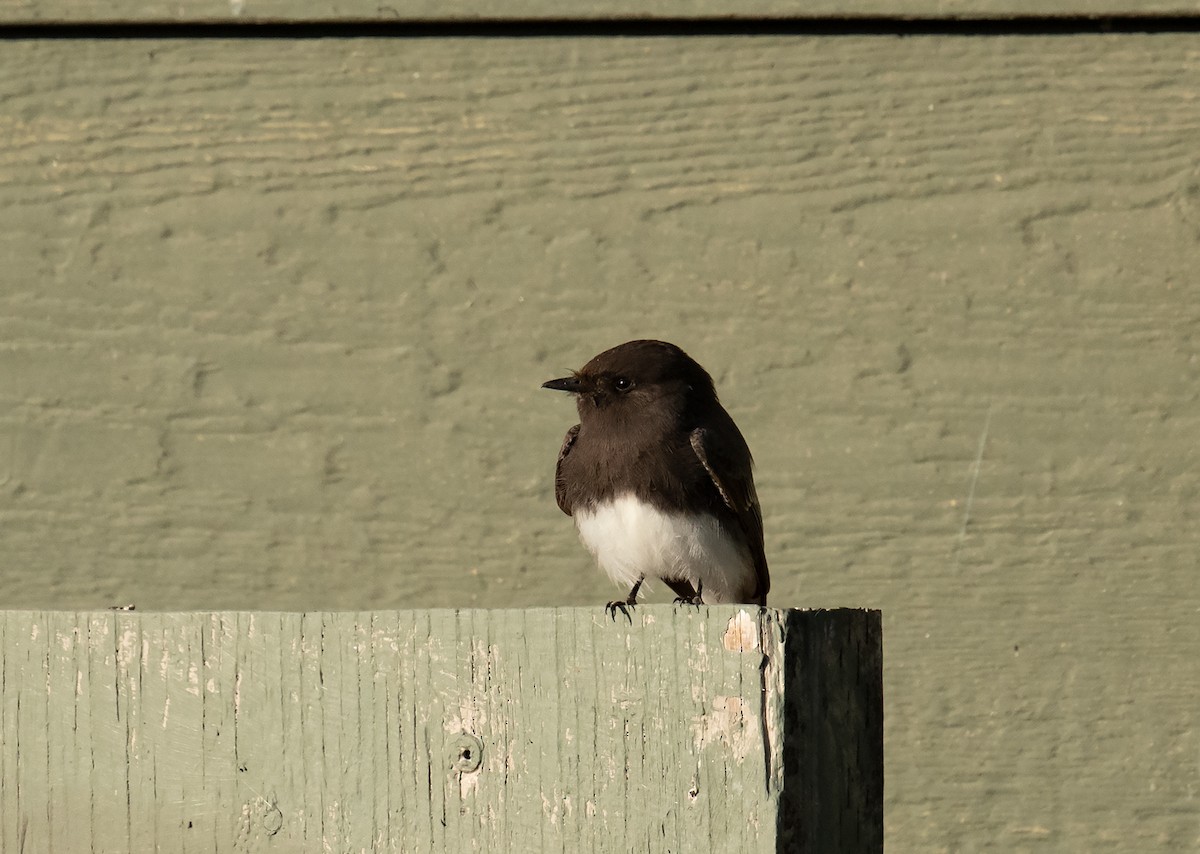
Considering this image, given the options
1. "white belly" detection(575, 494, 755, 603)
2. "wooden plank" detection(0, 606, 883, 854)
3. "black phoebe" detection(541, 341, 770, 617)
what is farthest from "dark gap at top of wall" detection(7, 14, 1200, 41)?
"wooden plank" detection(0, 606, 883, 854)

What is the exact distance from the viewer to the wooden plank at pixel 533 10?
2.86m

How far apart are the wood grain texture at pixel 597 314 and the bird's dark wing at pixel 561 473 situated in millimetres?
185

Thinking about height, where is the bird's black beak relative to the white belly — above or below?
above

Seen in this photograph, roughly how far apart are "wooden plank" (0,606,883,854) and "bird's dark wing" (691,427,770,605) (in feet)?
4.89

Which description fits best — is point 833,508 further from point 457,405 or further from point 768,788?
point 768,788

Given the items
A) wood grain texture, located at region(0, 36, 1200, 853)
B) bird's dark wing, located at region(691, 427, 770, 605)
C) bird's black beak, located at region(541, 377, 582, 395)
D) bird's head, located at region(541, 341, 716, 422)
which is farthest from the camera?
bird's dark wing, located at region(691, 427, 770, 605)

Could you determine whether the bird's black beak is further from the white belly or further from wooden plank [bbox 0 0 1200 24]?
wooden plank [bbox 0 0 1200 24]

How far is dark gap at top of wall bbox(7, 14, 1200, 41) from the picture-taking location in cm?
290

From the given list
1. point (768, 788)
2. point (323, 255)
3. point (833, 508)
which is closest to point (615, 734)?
point (768, 788)

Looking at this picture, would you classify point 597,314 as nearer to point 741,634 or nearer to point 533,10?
point 533,10

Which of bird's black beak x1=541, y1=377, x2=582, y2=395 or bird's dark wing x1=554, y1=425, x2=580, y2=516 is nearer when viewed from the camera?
bird's black beak x1=541, y1=377, x2=582, y2=395

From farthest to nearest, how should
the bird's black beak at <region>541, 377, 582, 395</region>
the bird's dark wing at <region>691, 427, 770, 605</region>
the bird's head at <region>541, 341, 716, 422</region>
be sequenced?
the bird's dark wing at <region>691, 427, 770, 605</region>, the bird's head at <region>541, 341, 716, 422</region>, the bird's black beak at <region>541, 377, 582, 395</region>

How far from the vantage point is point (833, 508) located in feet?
9.48

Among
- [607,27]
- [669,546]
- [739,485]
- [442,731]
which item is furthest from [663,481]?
[442,731]
